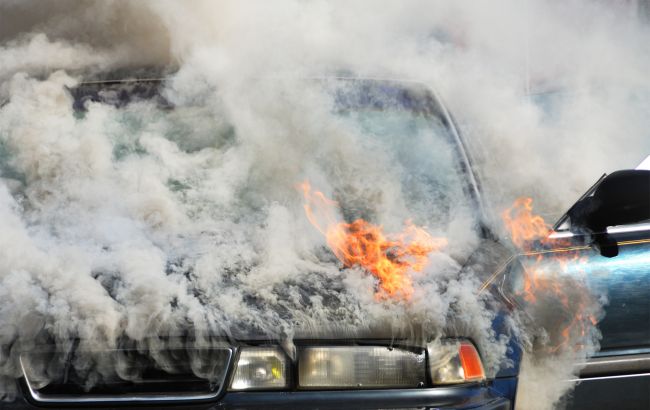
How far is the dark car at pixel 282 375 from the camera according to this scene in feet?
7.88

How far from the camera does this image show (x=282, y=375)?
2.46 m

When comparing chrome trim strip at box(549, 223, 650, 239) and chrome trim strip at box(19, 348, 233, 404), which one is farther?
chrome trim strip at box(549, 223, 650, 239)

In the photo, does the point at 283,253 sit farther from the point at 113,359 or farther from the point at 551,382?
the point at 551,382

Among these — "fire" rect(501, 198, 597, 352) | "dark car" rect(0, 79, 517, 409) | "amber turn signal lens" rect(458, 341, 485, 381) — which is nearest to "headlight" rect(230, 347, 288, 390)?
"dark car" rect(0, 79, 517, 409)

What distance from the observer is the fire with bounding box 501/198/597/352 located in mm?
3047

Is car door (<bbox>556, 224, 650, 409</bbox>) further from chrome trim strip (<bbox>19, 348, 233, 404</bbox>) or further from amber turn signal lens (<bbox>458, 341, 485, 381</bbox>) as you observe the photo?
chrome trim strip (<bbox>19, 348, 233, 404</bbox>)

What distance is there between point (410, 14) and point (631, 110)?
1.55m

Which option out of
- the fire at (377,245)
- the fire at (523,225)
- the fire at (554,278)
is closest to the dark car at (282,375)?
the fire at (377,245)

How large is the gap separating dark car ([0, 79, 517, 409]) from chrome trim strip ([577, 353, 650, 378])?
0.66m

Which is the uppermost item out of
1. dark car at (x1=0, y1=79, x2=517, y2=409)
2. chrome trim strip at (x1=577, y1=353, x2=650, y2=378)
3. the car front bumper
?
chrome trim strip at (x1=577, y1=353, x2=650, y2=378)

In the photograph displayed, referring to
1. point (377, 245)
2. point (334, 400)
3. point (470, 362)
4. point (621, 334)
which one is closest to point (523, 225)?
point (621, 334)

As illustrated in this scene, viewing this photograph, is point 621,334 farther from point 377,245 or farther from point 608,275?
point 377,245

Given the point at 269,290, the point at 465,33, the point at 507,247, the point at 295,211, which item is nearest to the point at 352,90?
the point at 295,211

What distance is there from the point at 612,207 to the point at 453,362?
1.06m
